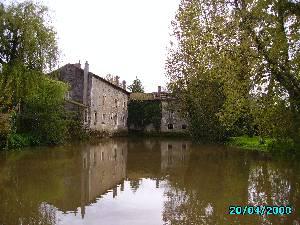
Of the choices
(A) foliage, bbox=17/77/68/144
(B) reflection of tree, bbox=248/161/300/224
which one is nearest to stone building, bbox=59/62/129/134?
(A) foliage, bbox=17/77/68/144

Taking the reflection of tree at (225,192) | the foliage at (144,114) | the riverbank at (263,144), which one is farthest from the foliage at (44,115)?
the foliage at (144,114)

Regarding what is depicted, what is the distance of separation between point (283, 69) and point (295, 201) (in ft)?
13.7

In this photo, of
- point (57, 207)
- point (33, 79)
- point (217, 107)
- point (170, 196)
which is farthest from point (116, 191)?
point (217, 107)

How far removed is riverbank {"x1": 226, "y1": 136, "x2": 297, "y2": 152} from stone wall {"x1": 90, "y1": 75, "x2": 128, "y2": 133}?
17.6 meters

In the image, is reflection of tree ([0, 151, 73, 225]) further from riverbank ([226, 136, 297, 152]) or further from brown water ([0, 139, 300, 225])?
riverbank ([226, 136, 297, 152])

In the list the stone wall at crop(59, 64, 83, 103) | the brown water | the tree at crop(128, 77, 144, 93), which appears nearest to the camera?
the brown water

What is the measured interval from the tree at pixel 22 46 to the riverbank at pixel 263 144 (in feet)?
Result: 59.5

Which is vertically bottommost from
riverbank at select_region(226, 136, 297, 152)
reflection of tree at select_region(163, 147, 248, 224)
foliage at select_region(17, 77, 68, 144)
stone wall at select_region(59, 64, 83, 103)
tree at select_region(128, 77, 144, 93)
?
reflection of tree at select_region(163, 147, 248, 224)

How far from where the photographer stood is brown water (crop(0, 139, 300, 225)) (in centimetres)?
884

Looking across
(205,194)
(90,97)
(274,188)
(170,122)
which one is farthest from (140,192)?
(170,122)

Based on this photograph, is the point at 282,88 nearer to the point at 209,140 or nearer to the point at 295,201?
the point at 295,201

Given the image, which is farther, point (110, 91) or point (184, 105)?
point (110, 91)

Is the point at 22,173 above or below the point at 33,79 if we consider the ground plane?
below

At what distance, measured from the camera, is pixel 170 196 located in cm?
1150
